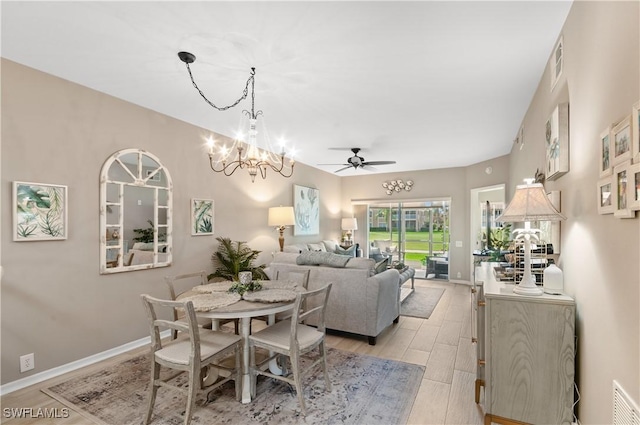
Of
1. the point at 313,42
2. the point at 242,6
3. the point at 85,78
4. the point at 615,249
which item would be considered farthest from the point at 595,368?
the point at 85,78

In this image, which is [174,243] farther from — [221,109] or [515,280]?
[515,280]

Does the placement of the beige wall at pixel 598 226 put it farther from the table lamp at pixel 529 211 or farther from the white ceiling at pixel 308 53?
the white ceiling at pixel 308 53

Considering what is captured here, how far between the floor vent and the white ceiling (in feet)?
6.95

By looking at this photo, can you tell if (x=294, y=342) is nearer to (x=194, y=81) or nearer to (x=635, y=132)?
(x=635, y=132)

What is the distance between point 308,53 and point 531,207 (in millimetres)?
1948

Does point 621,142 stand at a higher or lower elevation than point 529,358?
higher

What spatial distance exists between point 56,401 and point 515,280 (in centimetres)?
370

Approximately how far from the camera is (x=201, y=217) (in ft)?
14.1

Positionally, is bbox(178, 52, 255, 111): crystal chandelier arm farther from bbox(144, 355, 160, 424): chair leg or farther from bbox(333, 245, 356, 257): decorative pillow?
bbox(333, 245, 356, 257): decorative pillow

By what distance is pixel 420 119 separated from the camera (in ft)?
13.2

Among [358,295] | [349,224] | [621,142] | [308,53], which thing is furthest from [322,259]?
[349,224]

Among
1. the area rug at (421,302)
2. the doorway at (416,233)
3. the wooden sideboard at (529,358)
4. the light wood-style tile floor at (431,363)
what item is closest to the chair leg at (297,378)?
the light wood-style tile floor at (431,363)

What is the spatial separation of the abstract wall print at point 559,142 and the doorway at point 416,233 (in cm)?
523

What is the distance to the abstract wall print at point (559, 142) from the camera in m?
2.17
